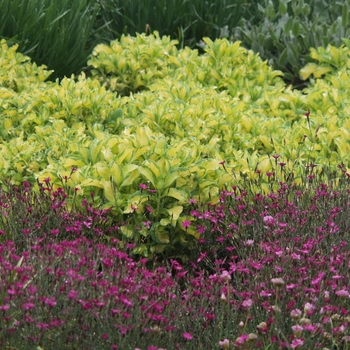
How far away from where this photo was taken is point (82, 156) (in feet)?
13.8

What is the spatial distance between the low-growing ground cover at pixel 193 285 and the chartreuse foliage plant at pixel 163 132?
5.8 inches

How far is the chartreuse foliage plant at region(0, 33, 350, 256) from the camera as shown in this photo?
3947 mm

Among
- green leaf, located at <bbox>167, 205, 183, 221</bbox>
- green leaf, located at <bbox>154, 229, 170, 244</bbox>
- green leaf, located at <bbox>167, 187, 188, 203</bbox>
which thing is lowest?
green leaf, located at <bbox>154, 229, 170, 244</bbox>

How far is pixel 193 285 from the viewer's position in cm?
333

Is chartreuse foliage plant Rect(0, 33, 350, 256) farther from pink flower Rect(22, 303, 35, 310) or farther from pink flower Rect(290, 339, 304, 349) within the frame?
pink flower Rect(290, 339, 304, 349)

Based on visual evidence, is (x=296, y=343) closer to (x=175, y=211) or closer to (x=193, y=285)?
(x=193, y=285)

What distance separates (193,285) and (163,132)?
1694 mm

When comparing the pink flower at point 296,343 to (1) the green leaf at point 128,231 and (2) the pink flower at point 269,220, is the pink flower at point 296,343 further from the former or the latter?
(1) the green leaf at point 128,231

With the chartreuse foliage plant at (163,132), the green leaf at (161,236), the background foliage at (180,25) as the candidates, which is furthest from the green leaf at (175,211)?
the background foliage at (180,25)

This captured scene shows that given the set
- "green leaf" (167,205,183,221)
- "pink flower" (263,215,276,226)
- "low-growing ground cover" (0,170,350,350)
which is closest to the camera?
"low-growing ground cover" (0,170,350,350)

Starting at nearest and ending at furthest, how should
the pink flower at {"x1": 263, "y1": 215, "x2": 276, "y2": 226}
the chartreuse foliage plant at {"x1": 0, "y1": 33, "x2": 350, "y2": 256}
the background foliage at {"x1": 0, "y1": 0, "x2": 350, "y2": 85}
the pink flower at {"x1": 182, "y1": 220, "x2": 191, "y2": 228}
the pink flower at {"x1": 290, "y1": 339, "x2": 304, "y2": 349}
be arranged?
the pink flower at {"x1": 290, "y1": 339, "x2": 304, "y2": 349} < the pink flower at {"x1": 263, "y1": 215, "x2": 276, "y2": 226} < the pink flower at {"x1": 182, "y1": 220, "x2": 191, "y2": 228} < the chartreuse foliage plant at {"x1": 0, "y1": 33, "x2": 350, "y2": 256} < the background foliage at {"x1": 0, "y1": 0, "x2": 350, "y2": 85}

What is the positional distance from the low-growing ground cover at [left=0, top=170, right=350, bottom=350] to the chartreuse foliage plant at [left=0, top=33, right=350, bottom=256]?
0.15 m

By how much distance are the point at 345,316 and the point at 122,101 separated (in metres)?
2.64

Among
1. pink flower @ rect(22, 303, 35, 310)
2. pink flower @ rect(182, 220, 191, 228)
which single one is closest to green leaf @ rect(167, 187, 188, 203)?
pink flower @ rect(182, 220, 191, 228)
